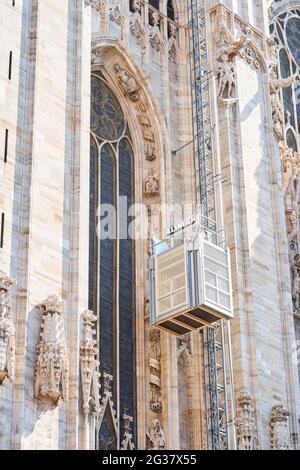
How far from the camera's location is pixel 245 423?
2875 cm

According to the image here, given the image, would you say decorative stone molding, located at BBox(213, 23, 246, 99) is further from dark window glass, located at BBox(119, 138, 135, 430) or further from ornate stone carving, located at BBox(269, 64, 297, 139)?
dark window glass, located at BBox(119, 138, 135, 430)

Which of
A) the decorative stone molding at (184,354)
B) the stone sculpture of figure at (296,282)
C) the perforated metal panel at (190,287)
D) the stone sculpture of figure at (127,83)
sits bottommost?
the decorative stone molding at (184,354)

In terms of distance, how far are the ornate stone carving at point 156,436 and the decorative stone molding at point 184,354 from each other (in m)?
1.96

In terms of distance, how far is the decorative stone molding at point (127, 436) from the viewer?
2755cm

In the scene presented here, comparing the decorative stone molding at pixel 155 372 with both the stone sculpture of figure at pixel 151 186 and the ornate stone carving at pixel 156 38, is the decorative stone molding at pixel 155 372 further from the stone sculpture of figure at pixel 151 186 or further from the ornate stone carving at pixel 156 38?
the ornate stone carving at pixel 156 38

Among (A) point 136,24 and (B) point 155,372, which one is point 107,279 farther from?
(A) point 136,24

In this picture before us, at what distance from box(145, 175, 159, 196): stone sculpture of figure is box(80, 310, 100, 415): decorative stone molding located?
618 centimetres

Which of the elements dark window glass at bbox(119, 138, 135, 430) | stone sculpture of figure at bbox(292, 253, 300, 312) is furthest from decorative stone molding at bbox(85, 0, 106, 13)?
stone sculpture of figure at bbox(292, 253, 300, 312)

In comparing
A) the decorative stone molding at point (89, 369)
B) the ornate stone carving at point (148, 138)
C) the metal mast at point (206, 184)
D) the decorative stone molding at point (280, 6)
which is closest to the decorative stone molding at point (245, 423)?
the metal mast at point (206, 184)

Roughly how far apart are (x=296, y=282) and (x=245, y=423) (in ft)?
22.6

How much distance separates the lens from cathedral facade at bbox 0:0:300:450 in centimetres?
2525

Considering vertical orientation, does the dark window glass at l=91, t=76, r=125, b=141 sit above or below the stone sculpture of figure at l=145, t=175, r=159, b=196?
above

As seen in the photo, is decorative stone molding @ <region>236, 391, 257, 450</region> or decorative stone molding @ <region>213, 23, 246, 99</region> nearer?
decorative stone molding @ <region>236, 391, 257, 450</region>

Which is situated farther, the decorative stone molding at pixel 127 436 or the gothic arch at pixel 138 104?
the gothic arch at pixel 138 104
